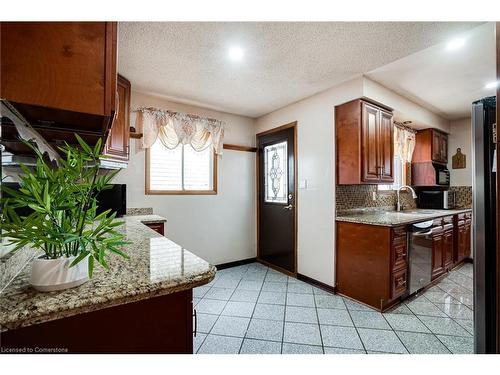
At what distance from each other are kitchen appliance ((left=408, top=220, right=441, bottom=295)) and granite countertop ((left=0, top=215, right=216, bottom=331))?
252 centimetres

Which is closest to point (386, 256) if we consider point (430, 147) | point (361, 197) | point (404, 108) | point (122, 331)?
point (361, 197)

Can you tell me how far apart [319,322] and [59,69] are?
2.51 metres

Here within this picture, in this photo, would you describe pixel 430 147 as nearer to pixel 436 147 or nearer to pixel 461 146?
pixel 436 147

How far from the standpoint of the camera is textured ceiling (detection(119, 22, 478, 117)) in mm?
1702

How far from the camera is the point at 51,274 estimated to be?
714 mm

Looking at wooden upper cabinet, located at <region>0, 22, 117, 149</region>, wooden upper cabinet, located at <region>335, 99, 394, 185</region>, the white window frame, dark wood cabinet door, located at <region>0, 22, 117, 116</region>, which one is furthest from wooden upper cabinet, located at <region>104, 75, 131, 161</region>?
wooden upper cabinet, located at <region>335, 99, 394, 185</region>

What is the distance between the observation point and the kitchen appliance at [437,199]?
3889mm

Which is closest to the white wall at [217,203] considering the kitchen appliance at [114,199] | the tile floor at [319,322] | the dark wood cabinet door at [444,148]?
the kitchen appliance at [114,199]

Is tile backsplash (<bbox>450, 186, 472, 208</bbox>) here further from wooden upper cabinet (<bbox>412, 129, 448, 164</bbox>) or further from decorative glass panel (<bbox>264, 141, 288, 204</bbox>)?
decorative glass panel (<bbox>264, 141, 288, 204</bbox>)

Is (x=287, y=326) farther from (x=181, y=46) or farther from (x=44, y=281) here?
(x=181, y=46)

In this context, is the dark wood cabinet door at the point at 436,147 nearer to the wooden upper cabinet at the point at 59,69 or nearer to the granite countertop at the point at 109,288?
the granite countertop at the point at 109,288

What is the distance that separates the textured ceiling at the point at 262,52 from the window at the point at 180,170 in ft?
2.62

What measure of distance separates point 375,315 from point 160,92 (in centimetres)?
350
